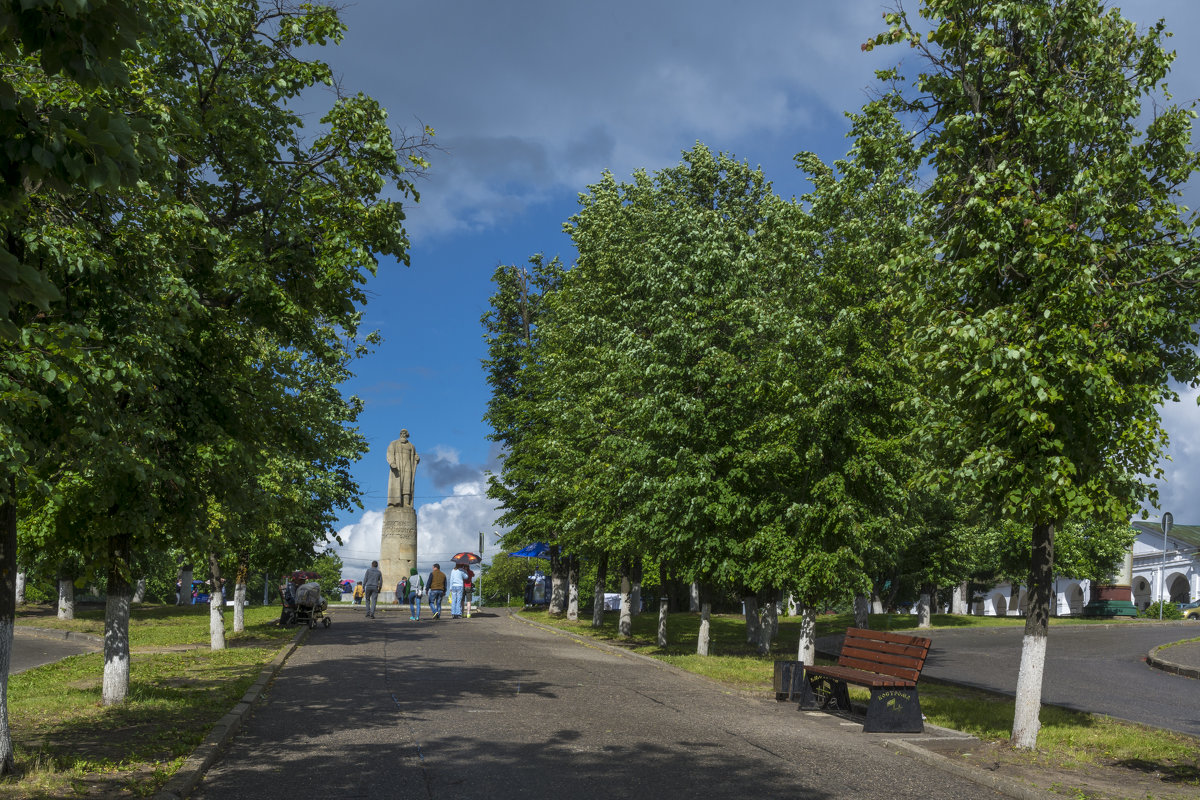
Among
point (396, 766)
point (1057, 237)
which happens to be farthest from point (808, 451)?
point (396, 766)

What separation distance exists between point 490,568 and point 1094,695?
62.6m

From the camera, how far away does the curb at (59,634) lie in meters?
26.6

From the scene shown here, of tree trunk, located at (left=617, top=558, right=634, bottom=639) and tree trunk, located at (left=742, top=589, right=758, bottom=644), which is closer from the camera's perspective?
tree trunk, located at (left=742, top=589, right=758, bottom=644)

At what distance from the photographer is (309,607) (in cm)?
2664

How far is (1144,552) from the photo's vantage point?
8412cm

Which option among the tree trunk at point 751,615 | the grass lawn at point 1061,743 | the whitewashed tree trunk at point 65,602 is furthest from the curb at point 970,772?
the whitewashed tree trunk at point 65,602

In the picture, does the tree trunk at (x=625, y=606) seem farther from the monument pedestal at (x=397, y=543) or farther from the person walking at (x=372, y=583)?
the monument pedestal at (x=397, y=543)

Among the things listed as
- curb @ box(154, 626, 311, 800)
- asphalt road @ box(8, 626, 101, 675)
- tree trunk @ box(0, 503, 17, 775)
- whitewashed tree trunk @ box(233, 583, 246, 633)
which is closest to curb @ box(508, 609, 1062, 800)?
curb @ box(154, 626, 311, 800)

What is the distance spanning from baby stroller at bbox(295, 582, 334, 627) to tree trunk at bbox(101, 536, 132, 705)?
14.6 meters

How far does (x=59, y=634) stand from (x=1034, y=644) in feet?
90.1

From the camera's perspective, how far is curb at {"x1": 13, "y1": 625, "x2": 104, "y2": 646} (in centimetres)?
2656

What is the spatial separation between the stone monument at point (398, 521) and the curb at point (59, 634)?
1805cm

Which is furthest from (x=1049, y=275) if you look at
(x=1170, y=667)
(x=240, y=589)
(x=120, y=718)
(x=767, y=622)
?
(x=240, y=589)

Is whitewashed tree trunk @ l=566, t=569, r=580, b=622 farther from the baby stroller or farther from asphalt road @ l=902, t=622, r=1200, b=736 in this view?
asphalt road @ l=902, t=622, r=1200, b=736
